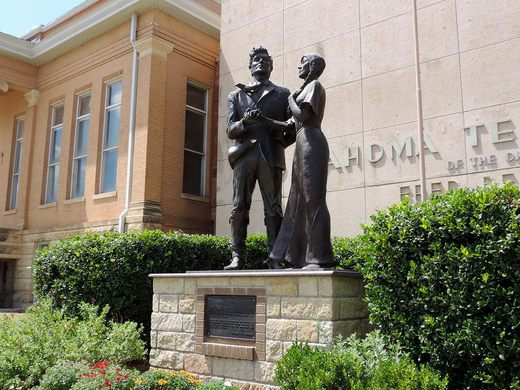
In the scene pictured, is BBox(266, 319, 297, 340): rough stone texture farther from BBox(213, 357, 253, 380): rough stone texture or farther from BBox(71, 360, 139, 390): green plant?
BBox(71, 360, 139, 390): green plant

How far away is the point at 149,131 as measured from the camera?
1662cm

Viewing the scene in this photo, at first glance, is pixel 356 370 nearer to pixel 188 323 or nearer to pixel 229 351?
pixel 229 351

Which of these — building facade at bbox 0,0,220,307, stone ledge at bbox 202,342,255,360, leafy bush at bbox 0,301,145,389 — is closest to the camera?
stone ledge at bbox 202,342,255,360

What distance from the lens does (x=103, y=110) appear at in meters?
18.7

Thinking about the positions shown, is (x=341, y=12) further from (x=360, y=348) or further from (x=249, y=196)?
(x=360, y=348)

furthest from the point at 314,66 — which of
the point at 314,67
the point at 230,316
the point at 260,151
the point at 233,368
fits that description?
the point at 233,368

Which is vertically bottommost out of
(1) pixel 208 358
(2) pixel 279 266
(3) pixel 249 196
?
(1) pixel 208 358

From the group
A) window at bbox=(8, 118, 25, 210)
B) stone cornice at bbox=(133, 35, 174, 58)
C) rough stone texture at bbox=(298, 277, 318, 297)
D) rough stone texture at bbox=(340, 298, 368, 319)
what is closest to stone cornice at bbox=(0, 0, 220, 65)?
stone cornice at bbox=(133, 35, 174, 58)

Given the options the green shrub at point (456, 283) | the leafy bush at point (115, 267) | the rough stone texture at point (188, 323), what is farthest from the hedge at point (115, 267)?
the green shrub at point (456, 283)

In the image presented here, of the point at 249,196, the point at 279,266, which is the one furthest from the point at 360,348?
the point at 249,196

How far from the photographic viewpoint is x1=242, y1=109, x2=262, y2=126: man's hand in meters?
6.72

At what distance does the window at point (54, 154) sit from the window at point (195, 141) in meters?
5.63

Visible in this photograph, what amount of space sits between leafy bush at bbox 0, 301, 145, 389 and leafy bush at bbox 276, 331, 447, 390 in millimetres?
3390

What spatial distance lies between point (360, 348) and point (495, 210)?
1826 mm
